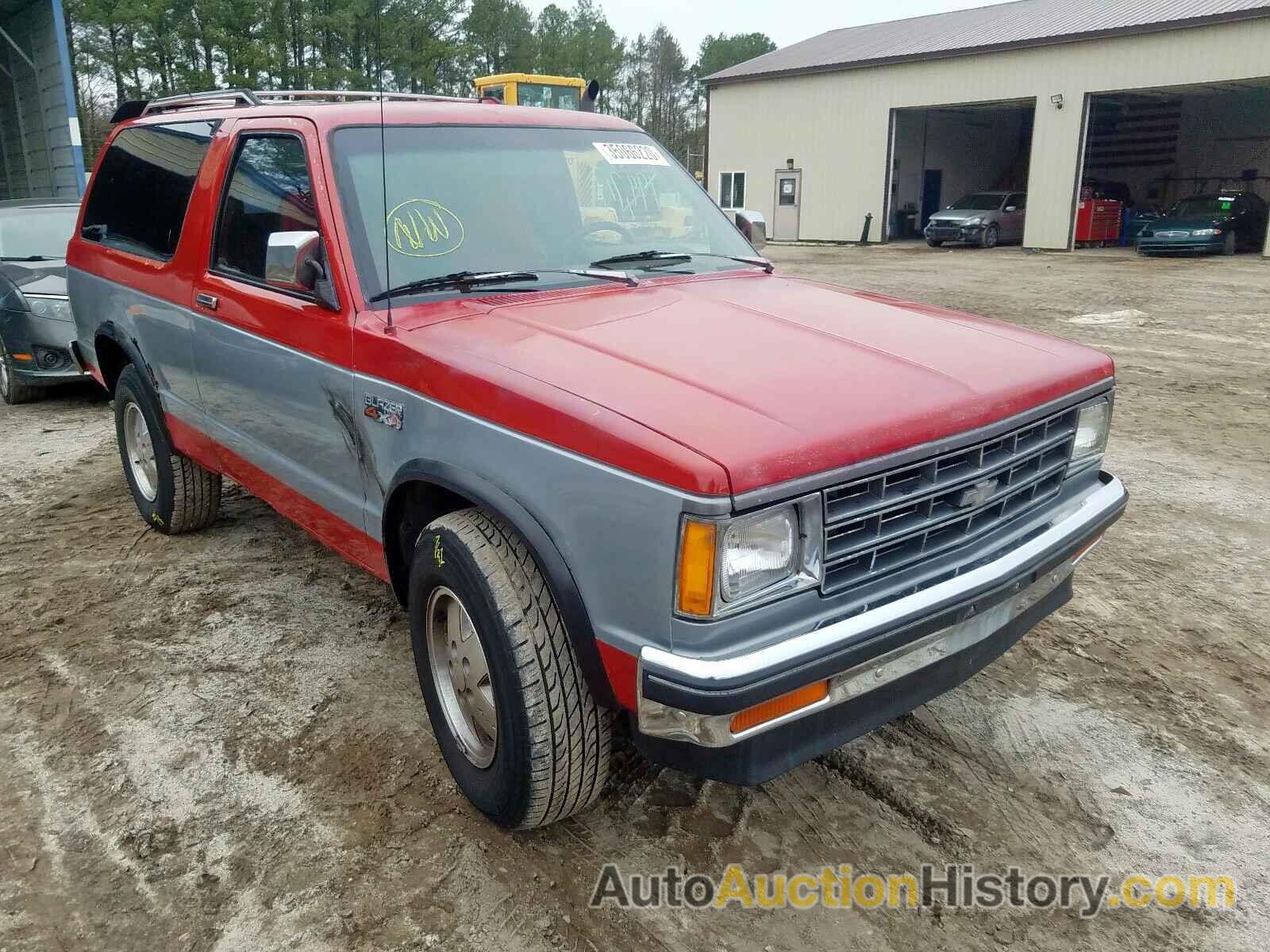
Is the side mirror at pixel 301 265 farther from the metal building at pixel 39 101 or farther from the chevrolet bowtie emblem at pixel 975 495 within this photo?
the metal building at pixel 39 101

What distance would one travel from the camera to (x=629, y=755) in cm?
311

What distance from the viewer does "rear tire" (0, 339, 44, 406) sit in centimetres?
773

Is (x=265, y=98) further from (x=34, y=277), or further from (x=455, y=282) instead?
(x=34, y=277)

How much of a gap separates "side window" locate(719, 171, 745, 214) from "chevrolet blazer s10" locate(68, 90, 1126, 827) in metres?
29.6

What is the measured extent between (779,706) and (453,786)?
1.25 meters

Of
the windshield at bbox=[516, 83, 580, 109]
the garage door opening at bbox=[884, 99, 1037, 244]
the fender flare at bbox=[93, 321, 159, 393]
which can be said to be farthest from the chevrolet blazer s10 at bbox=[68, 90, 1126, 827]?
the garage door opening at bbox=[884, 99, 1037, 244]

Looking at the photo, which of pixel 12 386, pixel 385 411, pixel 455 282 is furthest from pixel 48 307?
pixel 385 411

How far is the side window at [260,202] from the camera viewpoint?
10.8 ft

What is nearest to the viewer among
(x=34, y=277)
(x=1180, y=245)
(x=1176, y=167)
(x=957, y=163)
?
(x=34, y=277)

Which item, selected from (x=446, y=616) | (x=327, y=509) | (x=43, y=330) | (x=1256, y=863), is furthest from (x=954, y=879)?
(x=43, y=330)

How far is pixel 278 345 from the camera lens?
3.40 m

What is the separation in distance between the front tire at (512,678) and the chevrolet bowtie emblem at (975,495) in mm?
1054

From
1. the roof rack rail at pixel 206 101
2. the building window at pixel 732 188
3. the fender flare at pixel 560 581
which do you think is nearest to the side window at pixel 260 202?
the roof rack rail at pixel 206 101

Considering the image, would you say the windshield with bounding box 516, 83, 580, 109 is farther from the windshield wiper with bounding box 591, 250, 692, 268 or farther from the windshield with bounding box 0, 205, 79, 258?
the windshield wiper with bounding box 591, 250, 692, 268
